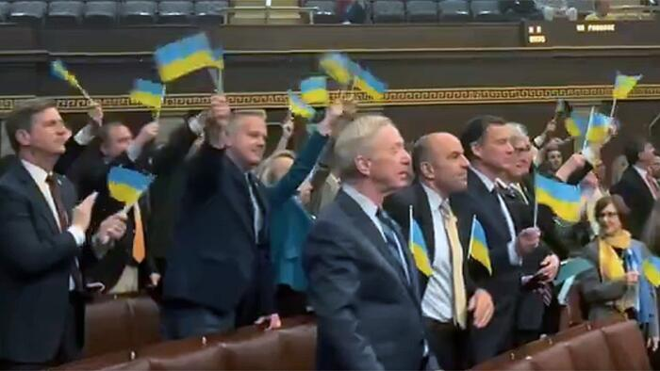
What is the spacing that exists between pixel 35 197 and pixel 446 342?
1.42 meters

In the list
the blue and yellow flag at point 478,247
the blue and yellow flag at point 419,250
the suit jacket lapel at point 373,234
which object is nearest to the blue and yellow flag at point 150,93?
the blue and yellow flag at point 419,250

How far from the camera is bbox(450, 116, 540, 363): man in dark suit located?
12.6ft

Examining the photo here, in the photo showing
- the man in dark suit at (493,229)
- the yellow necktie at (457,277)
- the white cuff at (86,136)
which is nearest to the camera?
the yellow necktie at (457,277)

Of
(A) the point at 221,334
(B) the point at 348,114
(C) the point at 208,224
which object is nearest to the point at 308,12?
(B) the point at 348,114

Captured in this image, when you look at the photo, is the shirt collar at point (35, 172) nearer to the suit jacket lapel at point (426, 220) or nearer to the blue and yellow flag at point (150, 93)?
the blue and yellow flag at point (150, 93)

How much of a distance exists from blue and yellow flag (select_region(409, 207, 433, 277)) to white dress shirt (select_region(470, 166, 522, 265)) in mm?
352

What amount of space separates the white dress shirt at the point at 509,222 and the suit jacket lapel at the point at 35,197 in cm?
148

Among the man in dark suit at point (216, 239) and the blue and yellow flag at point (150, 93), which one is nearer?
the man in dark suit at point (216, 239)

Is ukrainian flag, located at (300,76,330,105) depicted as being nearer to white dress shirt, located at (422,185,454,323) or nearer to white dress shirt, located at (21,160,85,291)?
white dress shirt, located at (422,185,454,323)

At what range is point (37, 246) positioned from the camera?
10.8 ft

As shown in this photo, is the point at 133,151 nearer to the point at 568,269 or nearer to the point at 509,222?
the point at 509,222

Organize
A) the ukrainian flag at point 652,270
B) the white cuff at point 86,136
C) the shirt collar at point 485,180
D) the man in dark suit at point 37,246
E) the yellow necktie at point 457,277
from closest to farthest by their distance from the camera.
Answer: the man in dark suit at point 37,246
the yellow necktie at point 457,277
the shirt collar at point 485,180
the ukrainian flag at point 652,270
the white cuff at point 86,136

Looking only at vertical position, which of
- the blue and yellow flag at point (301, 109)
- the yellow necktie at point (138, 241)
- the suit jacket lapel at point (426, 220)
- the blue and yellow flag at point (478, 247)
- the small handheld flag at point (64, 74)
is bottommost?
the yellow necktie at point (138, 241)

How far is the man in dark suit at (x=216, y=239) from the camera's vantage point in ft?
12.6
